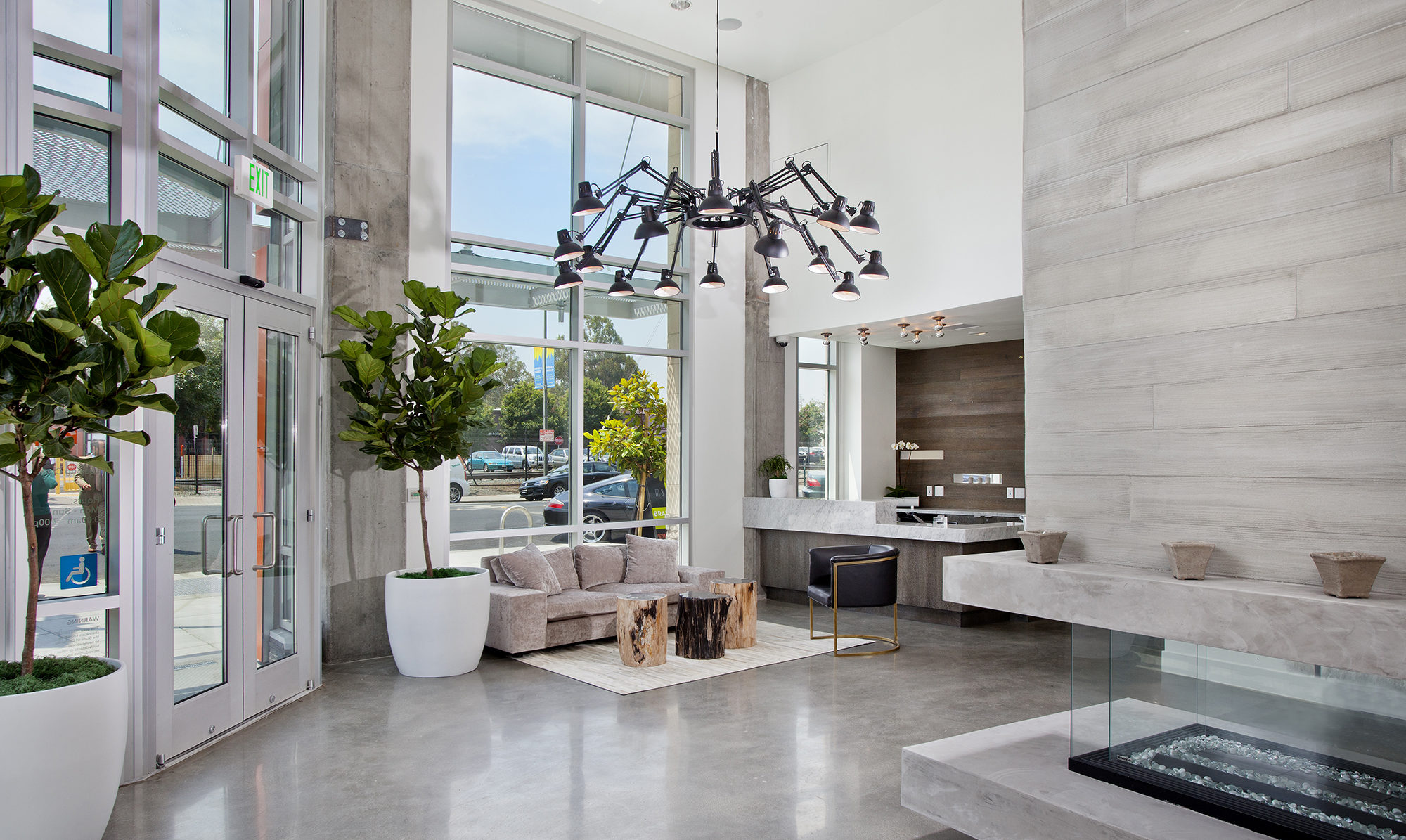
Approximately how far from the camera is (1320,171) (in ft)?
→ 8.89

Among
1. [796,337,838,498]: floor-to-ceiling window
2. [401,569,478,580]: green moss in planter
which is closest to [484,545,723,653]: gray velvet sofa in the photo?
[401,569,478,580]: green moss in planter

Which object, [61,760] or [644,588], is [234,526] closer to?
[61,760]

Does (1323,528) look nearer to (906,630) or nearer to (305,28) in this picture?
(906,630)

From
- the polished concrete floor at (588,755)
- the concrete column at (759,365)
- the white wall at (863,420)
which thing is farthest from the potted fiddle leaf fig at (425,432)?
the white wall at (863,420)

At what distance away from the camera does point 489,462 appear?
8.09 m

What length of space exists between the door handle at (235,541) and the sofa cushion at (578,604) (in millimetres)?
2492

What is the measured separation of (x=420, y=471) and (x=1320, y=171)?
5627 millimetres

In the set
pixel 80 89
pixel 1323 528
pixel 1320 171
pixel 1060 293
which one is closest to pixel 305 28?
pixel 80 89

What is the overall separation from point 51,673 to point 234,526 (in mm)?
1737

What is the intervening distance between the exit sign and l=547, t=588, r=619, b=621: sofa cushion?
3550 mm

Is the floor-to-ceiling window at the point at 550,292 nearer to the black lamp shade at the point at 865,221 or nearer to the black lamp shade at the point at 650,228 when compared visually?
the black lamp shade at the point at 650,228

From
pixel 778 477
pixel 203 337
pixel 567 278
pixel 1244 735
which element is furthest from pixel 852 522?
pixel 1244 735

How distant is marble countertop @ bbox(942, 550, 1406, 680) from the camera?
2357 millimetres

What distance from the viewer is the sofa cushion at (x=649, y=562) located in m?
8.33
